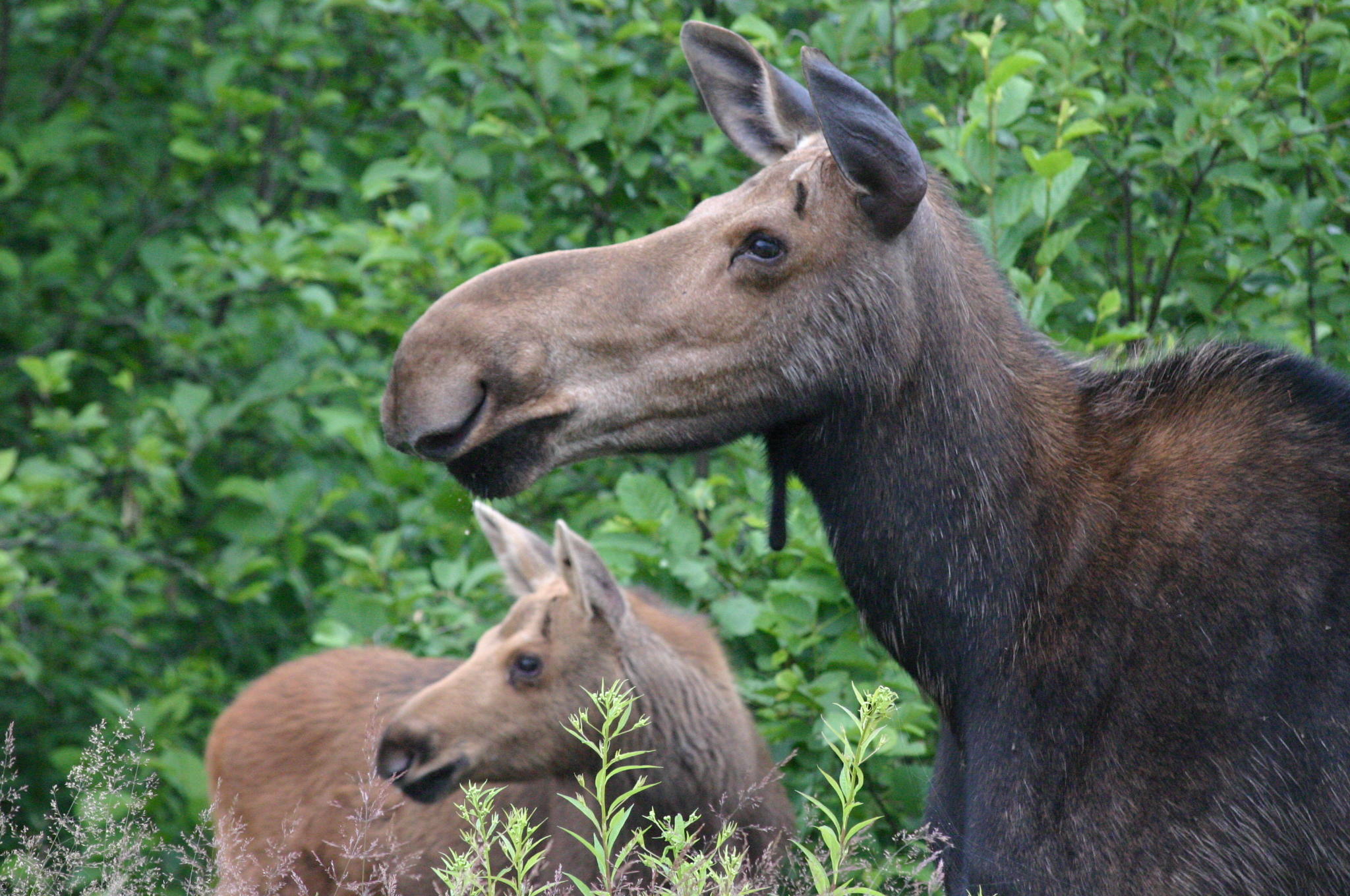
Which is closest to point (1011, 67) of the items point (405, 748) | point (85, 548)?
point (405, 748)

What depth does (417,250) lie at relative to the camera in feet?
18.3

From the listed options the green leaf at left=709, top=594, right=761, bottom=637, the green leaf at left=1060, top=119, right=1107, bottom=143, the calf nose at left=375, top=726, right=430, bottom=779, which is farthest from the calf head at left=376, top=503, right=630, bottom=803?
the green leaf at left=1060, top=119, right=1107, bottom=143

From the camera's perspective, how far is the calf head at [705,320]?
2.63 metres

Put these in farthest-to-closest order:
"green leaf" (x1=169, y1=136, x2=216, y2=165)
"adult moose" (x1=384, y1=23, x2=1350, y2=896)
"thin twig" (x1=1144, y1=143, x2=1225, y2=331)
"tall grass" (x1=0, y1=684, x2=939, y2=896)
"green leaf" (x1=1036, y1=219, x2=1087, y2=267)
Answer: "green leaf" (x1=169, y1=136, x2=216, y2=165)
"thin twig" (x1=1144, y1=143, x2=1225, y2=331)
"green leaf" (x1=1036, y1=219, x2=1087, y2=267)
"adult moose" (x1=384, y1=23, x2=1350, y2=896)
"tall grass" (x1=0, y1=684, x2=939, y2=896)

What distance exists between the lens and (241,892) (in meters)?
2.65

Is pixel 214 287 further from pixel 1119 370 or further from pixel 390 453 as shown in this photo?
pixel 1119 370

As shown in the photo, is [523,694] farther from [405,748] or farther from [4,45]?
[4,45]

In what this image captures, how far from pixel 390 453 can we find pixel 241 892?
343 cm

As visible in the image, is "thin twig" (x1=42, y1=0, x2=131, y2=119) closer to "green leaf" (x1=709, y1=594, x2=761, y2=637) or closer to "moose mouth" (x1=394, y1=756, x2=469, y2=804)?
"moose mouth" (x1=394, y1=756, x2=469, y2=804)

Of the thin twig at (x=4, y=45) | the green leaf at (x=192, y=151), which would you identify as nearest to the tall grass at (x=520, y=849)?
the green leaf at (x=192, y=151)

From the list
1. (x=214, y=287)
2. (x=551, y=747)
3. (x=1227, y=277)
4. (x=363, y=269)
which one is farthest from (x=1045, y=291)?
(x=214, y=287)

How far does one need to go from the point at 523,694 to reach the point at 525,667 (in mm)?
100

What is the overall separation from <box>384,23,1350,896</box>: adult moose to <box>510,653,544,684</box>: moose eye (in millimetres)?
2016

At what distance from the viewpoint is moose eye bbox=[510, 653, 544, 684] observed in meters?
4.72
